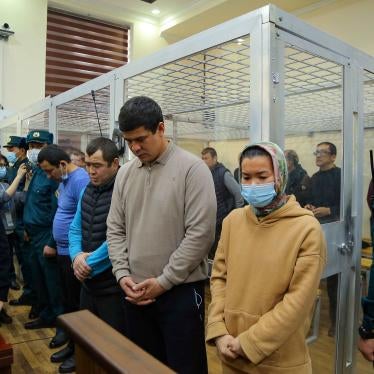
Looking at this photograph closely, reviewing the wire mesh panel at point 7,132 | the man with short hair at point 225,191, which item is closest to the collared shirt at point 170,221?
the man with short hair at point 225,191

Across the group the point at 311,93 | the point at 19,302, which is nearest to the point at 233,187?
the point at 311,93

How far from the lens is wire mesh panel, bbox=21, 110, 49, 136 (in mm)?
3462

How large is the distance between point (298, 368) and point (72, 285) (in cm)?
153

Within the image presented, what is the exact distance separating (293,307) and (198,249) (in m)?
0.40

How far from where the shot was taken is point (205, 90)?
2459 mm

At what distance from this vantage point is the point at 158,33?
6.43 metres

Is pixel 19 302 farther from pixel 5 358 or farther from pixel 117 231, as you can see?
pixel 117 231

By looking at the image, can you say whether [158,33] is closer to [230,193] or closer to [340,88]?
[230,193]

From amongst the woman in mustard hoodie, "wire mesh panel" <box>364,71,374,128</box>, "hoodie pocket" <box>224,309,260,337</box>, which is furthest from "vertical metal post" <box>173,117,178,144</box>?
"hoodie pocket" <box>224,309,260,337</box>

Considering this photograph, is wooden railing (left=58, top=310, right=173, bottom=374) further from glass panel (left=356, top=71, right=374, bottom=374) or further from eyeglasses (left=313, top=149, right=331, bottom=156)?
glass panel (left=356, top=71, right=374, bottom=374)

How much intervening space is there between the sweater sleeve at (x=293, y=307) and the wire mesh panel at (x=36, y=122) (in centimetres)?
273

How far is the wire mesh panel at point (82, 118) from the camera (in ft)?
8.40

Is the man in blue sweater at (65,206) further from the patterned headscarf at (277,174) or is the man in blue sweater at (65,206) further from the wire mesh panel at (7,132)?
the wire mesh panel at (7,132)

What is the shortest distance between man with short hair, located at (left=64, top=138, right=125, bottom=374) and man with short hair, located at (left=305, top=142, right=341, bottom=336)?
897 mm
